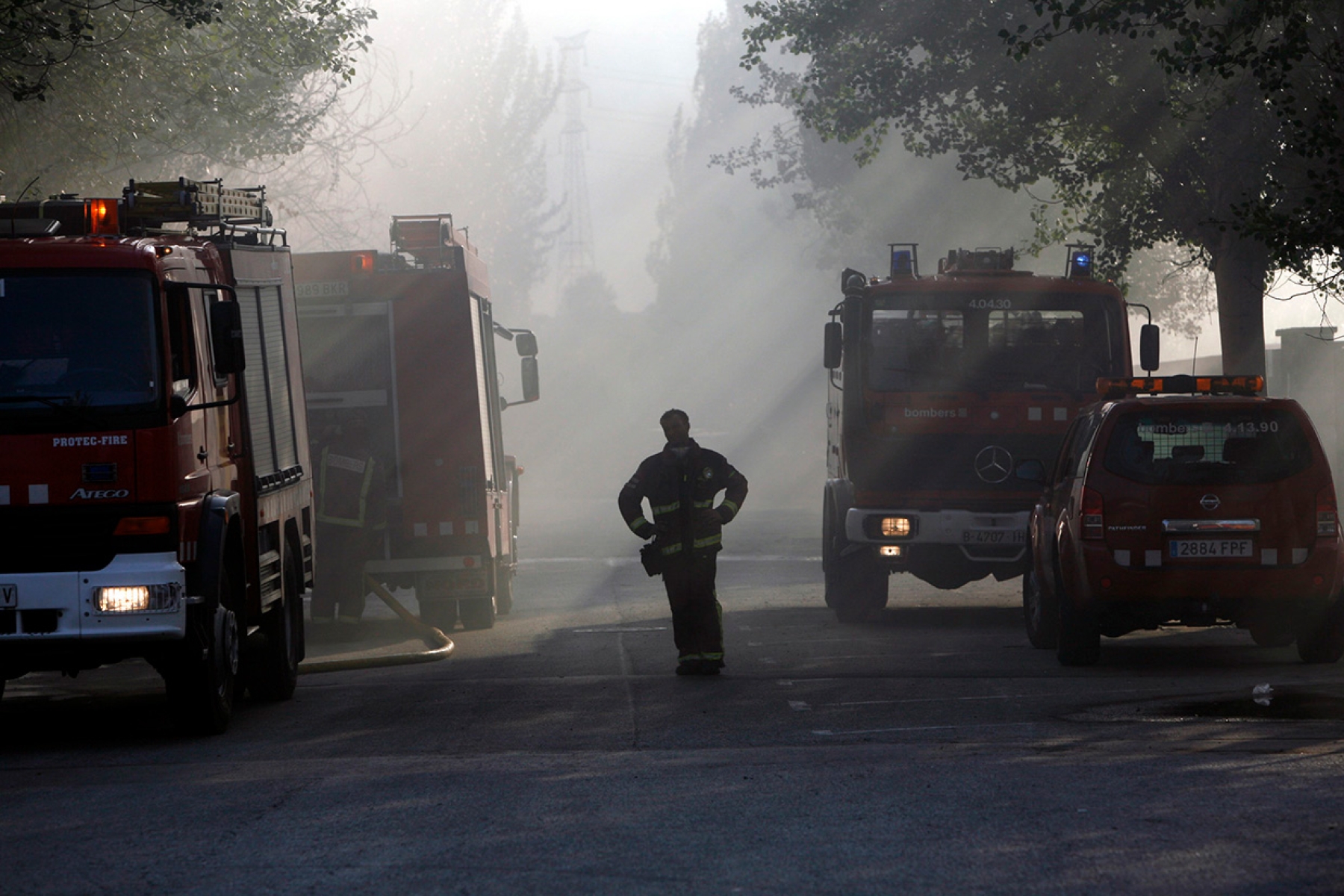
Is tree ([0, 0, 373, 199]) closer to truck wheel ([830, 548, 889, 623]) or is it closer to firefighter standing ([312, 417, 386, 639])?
firefighter standing ([312, 417, 386, 639])

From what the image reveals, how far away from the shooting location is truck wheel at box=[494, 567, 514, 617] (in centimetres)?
1769

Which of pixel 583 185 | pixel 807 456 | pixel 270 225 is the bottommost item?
pixel 807 456

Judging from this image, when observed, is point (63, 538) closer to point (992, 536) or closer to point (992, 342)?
point (992, 536)

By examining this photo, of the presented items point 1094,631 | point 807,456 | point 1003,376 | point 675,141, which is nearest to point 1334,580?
point 1094,631

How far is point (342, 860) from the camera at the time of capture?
6.15m

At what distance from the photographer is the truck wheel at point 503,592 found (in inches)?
696

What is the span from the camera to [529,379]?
1845cm

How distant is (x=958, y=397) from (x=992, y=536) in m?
1.21

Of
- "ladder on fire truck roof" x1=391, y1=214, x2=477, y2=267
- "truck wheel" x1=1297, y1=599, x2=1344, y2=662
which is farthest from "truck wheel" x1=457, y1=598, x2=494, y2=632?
"truck wheel" x1=1297, y1=599, x2=1344, y2=662

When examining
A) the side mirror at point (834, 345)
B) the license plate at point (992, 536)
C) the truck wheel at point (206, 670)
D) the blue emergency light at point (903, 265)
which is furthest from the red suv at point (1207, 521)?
the truck wheel at point (206, 670)

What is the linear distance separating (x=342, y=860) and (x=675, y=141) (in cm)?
10404

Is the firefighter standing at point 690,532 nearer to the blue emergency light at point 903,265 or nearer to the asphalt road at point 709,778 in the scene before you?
the asphalt road at point 709,778

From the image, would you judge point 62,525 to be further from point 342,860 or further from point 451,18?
point 451,18

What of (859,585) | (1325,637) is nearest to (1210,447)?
(1325,637)
